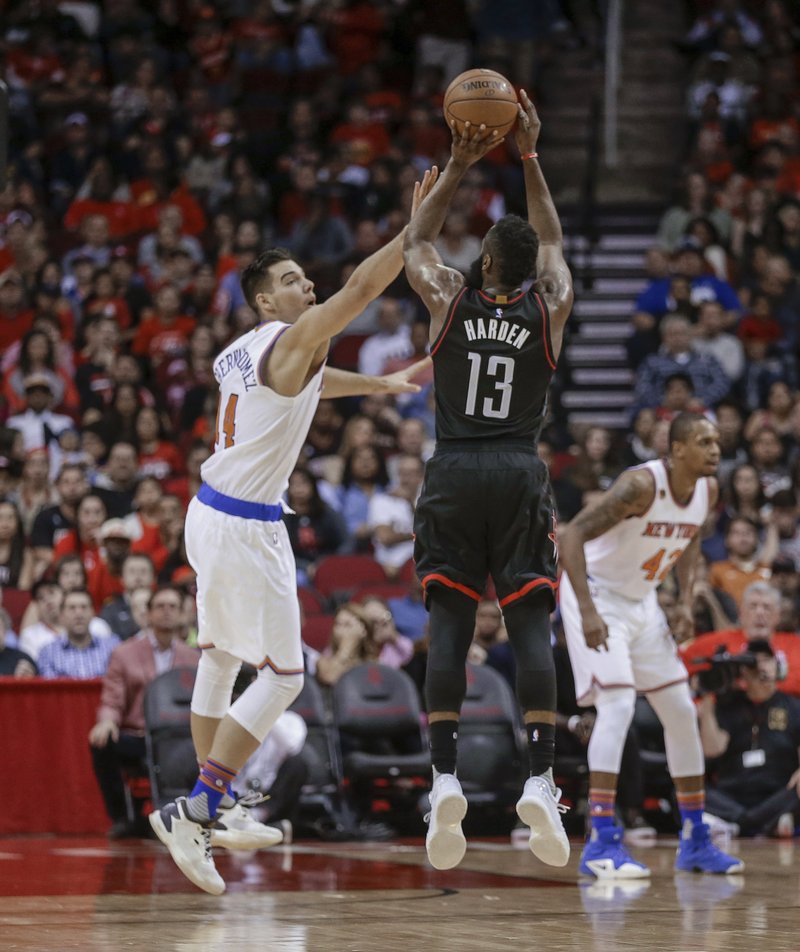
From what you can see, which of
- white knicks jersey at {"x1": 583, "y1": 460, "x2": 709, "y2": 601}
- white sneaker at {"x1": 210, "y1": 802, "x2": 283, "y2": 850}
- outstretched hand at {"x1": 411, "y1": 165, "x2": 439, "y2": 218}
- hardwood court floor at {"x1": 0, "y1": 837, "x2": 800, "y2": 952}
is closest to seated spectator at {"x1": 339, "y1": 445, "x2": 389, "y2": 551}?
hardwood court floor at {"x1": 0, "y1": 837, "x2": 800, "y2": 952}

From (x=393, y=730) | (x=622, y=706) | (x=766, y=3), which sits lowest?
(x=393, y=730)

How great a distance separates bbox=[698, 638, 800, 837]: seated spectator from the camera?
472 inches

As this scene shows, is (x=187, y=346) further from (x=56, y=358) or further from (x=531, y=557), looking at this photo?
(x=531, y=557)

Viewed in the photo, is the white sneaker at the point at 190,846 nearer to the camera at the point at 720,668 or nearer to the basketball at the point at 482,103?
the basketball at the point at 482,103

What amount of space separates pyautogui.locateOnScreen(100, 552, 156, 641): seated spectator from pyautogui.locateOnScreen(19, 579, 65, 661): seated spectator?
42cm

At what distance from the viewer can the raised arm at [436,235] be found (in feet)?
24.0

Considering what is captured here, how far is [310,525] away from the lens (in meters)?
14.5

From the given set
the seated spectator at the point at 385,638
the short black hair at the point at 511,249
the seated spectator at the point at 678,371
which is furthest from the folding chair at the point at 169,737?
the seated spectator at the point at 678,371

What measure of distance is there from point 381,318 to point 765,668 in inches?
242

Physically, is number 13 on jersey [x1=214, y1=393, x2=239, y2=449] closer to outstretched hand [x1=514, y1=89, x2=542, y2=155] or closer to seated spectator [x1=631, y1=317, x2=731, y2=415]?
outstretched hand [x1=514, y1=89, x2=542, y2=155]

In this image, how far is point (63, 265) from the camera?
59.5ft

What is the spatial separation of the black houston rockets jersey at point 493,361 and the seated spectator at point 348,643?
5256 mm

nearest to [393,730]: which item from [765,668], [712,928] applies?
[765,668]

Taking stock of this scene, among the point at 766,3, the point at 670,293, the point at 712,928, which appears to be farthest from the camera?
the point at 766,3
